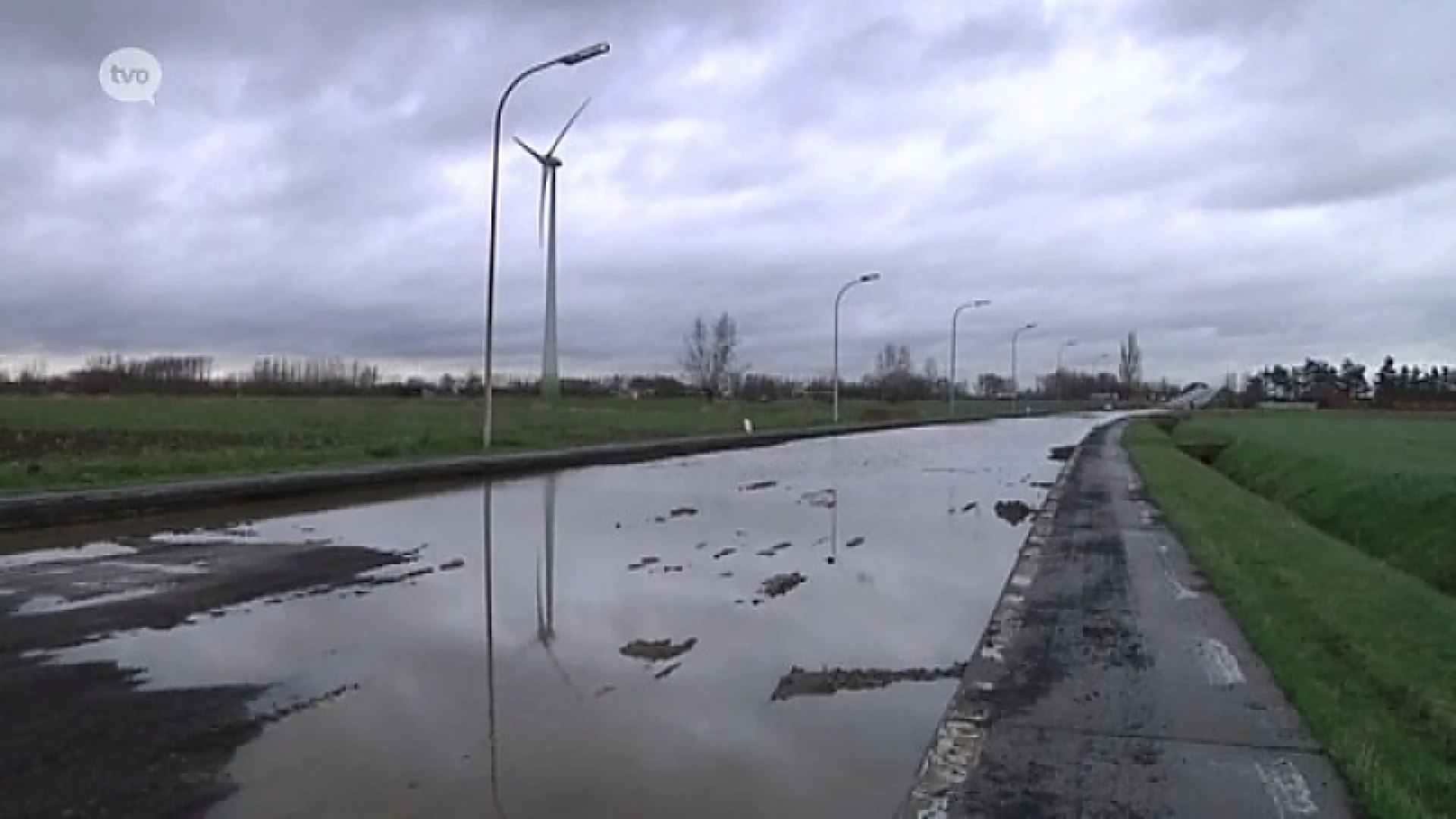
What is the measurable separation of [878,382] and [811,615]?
477ft

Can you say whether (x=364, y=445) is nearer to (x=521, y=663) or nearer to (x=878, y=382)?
(x=521, y=663)

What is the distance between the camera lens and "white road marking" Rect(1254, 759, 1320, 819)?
5.25 m

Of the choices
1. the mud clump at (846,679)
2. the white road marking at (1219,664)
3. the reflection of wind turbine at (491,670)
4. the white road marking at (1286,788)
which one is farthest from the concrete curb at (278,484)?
the white road marking at (1286,788)

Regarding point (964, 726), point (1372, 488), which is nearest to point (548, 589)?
point (964, 726)

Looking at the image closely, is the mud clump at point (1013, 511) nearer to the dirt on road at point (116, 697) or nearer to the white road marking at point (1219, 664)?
the white road marking at point (1219, 664)

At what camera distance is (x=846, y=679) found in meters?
7.86

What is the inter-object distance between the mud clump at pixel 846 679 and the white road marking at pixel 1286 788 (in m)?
2.39

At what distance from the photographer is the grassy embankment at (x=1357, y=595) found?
6.03 metres

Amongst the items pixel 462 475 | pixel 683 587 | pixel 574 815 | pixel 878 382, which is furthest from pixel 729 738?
pixel 878 382

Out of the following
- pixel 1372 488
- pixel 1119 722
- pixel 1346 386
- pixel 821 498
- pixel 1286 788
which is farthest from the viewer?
pixel 1346 386

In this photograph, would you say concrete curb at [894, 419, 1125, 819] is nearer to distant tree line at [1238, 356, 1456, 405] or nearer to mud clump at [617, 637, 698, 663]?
mud clump at [617, 637, 698, 663]

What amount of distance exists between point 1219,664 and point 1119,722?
196 cm

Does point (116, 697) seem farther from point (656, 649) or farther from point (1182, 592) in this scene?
point (1182, 592)

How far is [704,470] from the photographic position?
1199 inches
